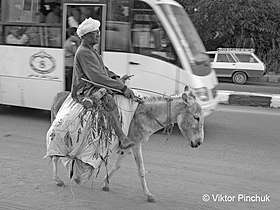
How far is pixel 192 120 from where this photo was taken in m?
4.76

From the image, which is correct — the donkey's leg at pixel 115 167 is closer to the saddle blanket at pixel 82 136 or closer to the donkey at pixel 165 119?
the donkey at pixel 165 119

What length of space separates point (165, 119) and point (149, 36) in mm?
3565

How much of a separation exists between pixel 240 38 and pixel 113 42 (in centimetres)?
1899

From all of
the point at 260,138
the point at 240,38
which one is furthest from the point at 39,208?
the point at 240,38

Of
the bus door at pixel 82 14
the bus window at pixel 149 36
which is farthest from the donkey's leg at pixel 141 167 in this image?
the bus door at pixel 82 14

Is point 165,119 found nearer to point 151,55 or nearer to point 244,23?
point 151,55

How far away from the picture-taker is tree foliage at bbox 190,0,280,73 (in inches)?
995

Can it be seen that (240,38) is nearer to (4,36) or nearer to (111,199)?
(4,36)

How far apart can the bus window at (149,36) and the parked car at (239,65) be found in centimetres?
1430

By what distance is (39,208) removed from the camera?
480 centimetres

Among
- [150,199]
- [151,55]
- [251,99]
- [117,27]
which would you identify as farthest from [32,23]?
[251,99]

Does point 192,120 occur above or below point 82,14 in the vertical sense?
below

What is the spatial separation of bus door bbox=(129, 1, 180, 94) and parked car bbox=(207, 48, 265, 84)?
14.3 meters

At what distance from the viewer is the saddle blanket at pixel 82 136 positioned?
15.8 feet
